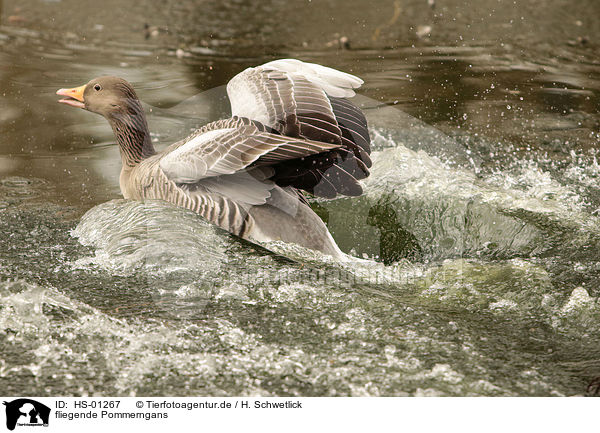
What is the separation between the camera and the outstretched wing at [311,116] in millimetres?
4242

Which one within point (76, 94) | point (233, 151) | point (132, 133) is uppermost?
point (76, 94)

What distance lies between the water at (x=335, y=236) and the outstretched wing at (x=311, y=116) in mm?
424

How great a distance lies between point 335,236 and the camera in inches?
193

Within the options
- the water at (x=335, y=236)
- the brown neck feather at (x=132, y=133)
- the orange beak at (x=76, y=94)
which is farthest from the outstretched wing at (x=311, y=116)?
the orange beak at (x=76, y=94)

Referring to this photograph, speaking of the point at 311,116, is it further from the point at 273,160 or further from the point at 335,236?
the point at 335,236

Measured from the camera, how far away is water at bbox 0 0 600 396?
302 cm

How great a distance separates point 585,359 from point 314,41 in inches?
231

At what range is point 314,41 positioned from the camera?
8320mm

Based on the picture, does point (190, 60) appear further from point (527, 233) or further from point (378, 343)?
point (378, 343)

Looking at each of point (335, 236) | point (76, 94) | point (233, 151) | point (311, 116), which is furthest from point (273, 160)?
point (76, 94)
